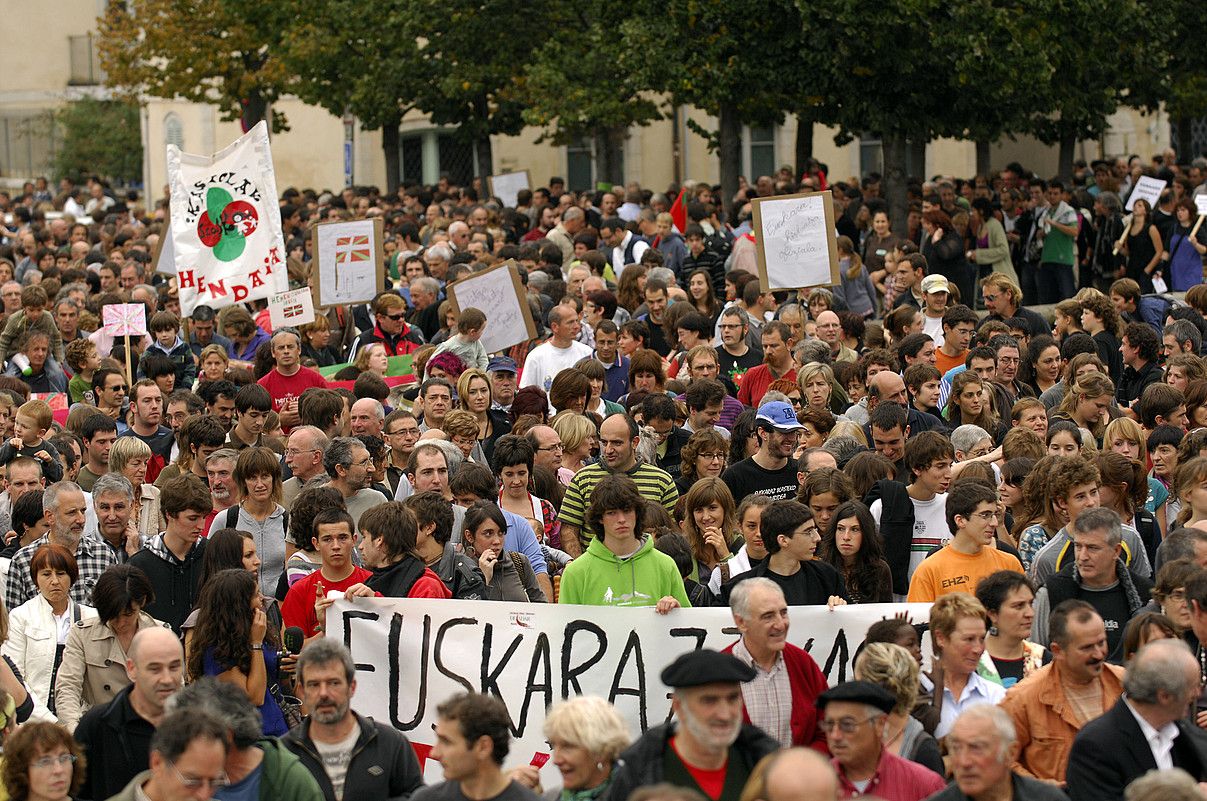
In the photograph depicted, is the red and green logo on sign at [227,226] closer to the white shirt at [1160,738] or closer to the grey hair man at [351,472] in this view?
the grey hair man at [351,472]

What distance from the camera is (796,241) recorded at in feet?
56.6

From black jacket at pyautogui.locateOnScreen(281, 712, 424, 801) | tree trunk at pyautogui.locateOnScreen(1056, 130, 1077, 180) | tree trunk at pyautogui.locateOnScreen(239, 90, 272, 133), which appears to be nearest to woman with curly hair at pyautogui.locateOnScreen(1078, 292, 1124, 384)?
black jacket at pyautogui.locateOnScreen(281, 712, 424, 801)

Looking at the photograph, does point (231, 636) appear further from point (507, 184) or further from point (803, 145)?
point (507, 184)

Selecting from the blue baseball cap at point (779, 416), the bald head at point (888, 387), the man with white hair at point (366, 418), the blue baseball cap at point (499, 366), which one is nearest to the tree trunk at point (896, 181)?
the blue baseball cap at point (499, 366)

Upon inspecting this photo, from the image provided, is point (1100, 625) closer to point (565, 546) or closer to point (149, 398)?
point (565, 546)

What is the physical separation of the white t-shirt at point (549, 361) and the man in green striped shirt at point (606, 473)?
347 centimetres

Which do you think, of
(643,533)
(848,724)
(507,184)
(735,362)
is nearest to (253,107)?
(507,184)

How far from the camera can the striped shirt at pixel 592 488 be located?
10703 millimetres

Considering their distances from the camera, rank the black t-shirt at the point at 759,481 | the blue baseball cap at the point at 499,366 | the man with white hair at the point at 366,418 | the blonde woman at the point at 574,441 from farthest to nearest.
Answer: the blue baseball cap at the point at 499,366 < the man with white hair at the point at 366,418 < the blonde woman at the point at 574,441 < the black t-shirt at the point at 759,481

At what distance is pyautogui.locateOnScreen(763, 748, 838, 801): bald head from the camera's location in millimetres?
5574

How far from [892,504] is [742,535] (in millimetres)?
791

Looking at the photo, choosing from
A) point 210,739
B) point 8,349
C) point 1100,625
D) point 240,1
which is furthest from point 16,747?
point 240,1

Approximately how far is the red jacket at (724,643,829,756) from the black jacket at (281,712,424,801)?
4.20 ft

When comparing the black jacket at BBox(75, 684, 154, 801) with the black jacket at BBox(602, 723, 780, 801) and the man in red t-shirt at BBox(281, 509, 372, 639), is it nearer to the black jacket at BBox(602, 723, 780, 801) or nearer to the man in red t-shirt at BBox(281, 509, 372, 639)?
the man in red t-shirt at BBox(281, 509, 372, 639)
